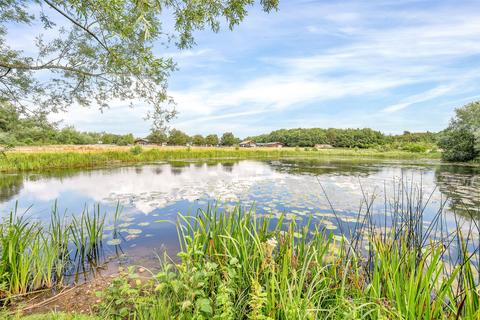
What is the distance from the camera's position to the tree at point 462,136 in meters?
28.9

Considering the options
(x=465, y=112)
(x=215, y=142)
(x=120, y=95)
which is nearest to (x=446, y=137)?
(x=465, y=112)

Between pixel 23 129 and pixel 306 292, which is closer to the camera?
pixel 306 292

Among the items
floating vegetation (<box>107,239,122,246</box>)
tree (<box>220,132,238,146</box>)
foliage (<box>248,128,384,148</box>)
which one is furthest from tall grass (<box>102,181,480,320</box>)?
tree (<box>220,132,238,146</box>)

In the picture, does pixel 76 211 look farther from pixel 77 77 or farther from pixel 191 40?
pixel 191 40

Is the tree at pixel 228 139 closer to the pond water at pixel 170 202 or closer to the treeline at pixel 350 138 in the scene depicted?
the treeline at pixel 350 138

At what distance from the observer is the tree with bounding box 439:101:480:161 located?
28.9 m

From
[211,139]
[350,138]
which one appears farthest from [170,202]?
[350,138]

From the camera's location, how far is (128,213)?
25.5ft

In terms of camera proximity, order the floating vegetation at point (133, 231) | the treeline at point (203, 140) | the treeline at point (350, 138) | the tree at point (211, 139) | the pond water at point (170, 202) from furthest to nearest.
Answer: the tree at point (211, 139) → the treeline at point (350, 138) → the treeline at point (203, 140) → the floating vegetation at point (133, 231) → the pond water at point (170, 202)

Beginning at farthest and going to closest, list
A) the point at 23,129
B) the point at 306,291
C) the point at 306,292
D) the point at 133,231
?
the point at 133,231 < the point at 23,129 < the point at 306,291 < the point at 306,292

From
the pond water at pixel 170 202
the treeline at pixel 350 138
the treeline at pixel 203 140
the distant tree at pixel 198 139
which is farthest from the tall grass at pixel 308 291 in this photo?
the treeline at pixel 350 138

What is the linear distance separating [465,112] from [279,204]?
38120 mm

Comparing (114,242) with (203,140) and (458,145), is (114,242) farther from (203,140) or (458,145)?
(203,140)

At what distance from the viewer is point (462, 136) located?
30.0 m
